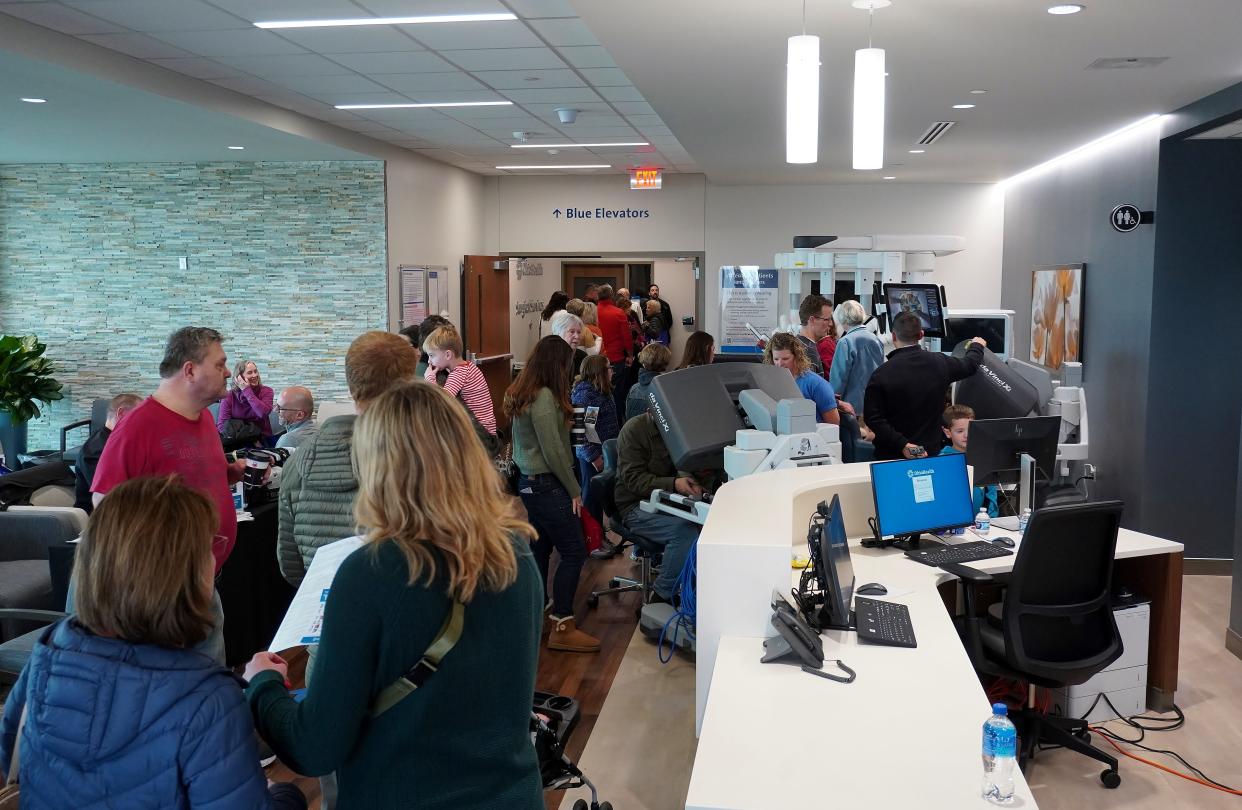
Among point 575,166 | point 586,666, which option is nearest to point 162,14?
point 586,666

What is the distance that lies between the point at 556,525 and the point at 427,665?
3373mm

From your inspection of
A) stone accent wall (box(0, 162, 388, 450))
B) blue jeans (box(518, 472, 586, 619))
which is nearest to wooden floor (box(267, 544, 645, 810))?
blue jeans (box(518, 472, 586, 619))

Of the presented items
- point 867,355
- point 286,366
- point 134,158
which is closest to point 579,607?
point 867,355

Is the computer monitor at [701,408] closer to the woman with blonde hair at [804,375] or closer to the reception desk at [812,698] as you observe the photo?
the reception desk at [812,698]

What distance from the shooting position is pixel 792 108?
10.8ft

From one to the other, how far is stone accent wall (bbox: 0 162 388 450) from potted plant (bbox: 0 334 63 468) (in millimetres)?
484

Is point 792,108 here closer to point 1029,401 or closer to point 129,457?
point 129,457

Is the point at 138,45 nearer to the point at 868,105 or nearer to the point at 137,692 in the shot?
the point at 868,105

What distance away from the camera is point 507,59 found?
566 cm

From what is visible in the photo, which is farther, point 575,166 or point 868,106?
point 575,166

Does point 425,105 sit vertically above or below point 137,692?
above

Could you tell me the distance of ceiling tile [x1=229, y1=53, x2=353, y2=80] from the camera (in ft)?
18.5

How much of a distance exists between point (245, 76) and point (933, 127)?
4.54 metres

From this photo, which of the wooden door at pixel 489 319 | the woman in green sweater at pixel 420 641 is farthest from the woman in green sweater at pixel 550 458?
the wooden door at pixel 489 319
